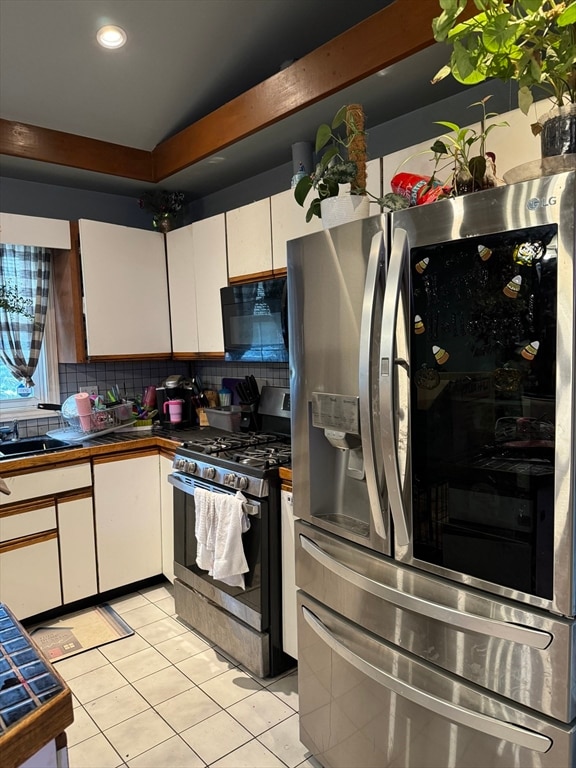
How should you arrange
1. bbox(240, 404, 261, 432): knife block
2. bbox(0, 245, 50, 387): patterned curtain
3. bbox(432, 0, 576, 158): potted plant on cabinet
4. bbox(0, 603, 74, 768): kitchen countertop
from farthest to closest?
bbox(0, 245, 50, 387): patterned curtain → bbox(240, 404, 261, 432): knife block → bbox(432, 0, 576, 158): potted plant on cabinet → bbox(0, 603, 74, 768): kitchen countertop

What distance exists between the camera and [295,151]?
2.57 meters

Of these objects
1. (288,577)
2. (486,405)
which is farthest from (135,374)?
(486,405)

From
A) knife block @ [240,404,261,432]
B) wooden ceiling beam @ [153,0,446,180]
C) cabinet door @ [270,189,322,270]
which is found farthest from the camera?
knife block @ [240,404,261,432]

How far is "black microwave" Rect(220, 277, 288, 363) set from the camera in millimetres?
2424

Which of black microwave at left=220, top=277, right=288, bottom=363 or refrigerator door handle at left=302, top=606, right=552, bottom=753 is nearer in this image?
refrigerator door handle at left=302, top=606, right=552, bottom=753

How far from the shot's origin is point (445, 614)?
1.27 metres

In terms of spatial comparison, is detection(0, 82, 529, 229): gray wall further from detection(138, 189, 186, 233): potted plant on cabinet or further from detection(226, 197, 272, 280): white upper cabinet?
detection(226, 197, 272, 280): white upper cabinet

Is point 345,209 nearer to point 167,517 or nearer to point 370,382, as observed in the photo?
point 370,382

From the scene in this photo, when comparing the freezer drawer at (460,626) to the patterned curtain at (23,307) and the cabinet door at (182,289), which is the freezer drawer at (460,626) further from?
the patterned curtain at (23,307)

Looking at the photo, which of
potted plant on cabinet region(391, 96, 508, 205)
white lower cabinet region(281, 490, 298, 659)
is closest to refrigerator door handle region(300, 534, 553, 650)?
white lower cabinet region(281, 490, 298, 659)

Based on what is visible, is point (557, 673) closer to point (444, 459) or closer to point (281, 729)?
point (444, 459)

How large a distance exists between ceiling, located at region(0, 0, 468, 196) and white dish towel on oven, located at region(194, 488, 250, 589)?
1.75m

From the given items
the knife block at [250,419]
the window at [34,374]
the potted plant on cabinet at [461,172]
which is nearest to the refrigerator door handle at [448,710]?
the potted plant on cabinet at [461,172]

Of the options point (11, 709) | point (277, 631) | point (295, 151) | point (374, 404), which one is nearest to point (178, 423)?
point (277, 631)
